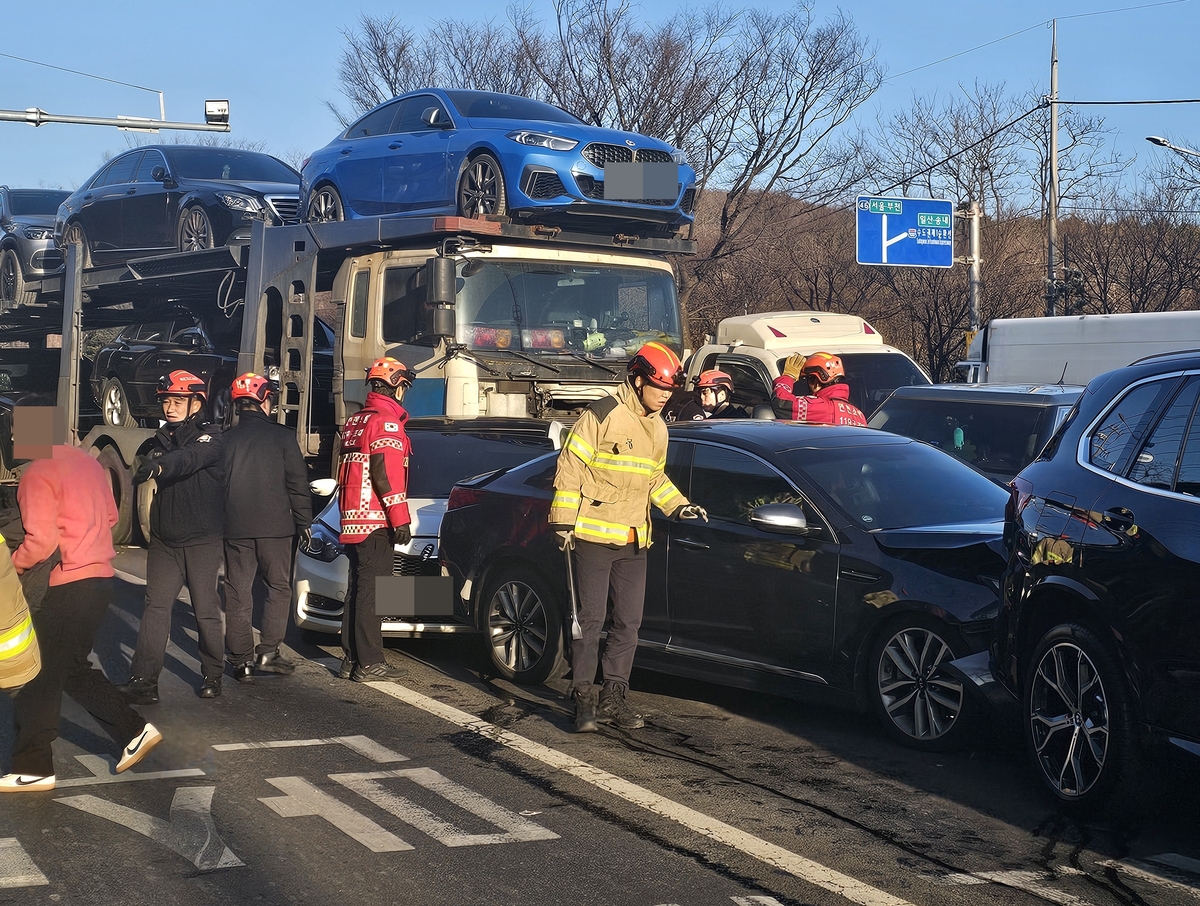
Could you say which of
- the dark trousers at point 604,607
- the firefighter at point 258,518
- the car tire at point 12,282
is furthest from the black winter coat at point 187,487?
the car tire at point 12,282

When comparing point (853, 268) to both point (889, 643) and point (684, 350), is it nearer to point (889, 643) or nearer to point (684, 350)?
point (684, 350)

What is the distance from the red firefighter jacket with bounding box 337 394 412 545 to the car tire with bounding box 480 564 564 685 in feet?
2.18

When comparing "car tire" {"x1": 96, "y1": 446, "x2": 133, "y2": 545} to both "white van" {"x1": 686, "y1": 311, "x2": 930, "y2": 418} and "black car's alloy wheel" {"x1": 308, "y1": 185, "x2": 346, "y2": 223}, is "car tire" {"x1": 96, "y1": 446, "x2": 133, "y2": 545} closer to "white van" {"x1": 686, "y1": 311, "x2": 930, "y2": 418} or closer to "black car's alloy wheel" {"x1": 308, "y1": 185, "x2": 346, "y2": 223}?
"black car's alloy wheel" {"x1": 308, "y1": 185, "x2": 346, "y2": 223}

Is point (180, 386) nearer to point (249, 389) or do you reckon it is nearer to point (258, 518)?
Answer: point (249, 389)

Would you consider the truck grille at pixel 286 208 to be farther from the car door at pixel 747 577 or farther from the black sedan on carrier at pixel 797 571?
the car door at pixel 747 577

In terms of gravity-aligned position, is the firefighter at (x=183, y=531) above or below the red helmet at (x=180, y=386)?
below

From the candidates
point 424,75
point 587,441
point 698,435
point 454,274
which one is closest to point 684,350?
point 454,274

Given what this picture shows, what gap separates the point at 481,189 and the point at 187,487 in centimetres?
520

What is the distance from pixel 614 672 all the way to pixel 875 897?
8.49ft

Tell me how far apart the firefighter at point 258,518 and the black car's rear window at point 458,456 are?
154cm

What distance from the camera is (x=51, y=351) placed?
55.5 ft

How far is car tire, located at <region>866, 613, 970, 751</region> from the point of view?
6.23 meters

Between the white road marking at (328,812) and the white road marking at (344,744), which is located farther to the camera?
the white road marking at (344,744)

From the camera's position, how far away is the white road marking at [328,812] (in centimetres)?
507
